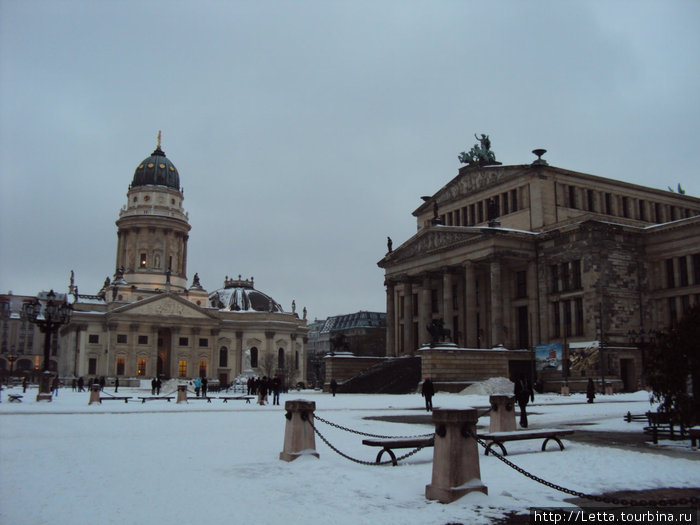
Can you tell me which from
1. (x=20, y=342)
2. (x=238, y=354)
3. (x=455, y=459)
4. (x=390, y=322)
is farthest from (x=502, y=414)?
(x=20, y=342)

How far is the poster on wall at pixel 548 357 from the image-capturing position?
174ft

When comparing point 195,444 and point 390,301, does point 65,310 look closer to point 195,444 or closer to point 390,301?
point 195,444

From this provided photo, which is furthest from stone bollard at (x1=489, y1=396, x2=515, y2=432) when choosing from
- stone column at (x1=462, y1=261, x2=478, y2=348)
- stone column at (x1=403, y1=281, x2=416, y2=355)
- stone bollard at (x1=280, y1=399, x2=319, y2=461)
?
stone column at (x1=403, y1=281, x2=416, y2=355)

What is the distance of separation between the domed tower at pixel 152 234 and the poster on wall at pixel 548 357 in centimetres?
7777

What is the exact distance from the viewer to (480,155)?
68062 mm

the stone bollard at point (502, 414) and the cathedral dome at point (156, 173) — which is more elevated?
the cathedral dome at point (156, 173)

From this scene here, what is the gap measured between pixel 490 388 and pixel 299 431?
112ft

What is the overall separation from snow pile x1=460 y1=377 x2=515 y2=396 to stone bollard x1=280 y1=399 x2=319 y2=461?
33.0 metres

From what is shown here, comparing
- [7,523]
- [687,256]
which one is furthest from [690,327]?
[687,256]

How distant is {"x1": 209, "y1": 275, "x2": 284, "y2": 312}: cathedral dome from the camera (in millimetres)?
125812

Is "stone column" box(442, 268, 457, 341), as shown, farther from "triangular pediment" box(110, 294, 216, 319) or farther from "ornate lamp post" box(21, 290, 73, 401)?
"triangular pediment" box(110, 294, 216, 319)

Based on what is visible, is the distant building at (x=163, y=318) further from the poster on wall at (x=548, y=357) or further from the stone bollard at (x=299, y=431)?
the stone bollard at (x=299, y=431)

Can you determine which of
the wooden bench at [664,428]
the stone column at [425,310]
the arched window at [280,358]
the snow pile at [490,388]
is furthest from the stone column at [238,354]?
the wooden bench at [664,428]

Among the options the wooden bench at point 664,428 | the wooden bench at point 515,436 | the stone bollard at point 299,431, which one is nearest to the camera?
the wooden bench at point 515,436
